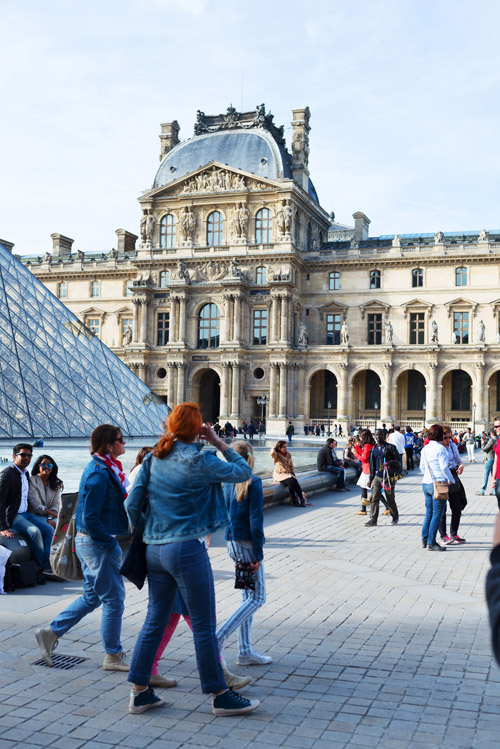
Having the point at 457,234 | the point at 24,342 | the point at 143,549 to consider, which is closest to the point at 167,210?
the point at 457,234

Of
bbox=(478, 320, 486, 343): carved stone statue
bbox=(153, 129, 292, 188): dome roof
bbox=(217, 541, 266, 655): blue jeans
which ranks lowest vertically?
bbox=(217, 541, 266, 655): blue jeans

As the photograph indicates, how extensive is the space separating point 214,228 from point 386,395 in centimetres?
1604

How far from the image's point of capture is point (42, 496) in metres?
8.25

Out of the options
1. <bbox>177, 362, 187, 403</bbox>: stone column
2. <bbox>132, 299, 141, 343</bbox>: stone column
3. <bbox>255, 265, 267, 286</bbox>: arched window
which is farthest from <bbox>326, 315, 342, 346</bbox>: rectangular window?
<bbox>132, 299, 141, 343</bbox>: stone column

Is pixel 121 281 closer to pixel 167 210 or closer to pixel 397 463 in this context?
pixel 167 210

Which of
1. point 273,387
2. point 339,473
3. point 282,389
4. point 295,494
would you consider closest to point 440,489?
point 295,494

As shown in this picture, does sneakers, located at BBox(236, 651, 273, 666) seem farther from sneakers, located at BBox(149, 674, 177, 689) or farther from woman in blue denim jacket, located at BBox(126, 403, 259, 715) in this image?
woman in blue denim jacket, located at BBox(126, 403, 259, 715)

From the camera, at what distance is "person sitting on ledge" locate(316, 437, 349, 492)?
59.2ft

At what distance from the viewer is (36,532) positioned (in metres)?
7.64

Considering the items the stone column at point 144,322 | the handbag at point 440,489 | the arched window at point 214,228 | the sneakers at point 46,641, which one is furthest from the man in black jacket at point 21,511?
the stone column at point 144,322

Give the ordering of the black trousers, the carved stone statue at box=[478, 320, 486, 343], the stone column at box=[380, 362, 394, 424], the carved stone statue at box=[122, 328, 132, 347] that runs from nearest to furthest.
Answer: the black trousers
the carved stone statue at box=[478, 320, 486, 343]
the stone column at box=[380, 362, 394, 424]
the carved stone statue at box=[122, 328, 132, 347]

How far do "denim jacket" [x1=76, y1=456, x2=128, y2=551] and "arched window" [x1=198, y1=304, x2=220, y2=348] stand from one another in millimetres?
44624

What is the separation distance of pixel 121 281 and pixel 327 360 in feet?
59.1

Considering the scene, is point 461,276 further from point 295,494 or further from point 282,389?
point 295,494
